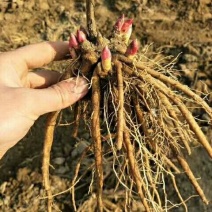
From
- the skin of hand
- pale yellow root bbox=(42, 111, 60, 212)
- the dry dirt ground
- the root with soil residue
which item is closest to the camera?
the skin of hand

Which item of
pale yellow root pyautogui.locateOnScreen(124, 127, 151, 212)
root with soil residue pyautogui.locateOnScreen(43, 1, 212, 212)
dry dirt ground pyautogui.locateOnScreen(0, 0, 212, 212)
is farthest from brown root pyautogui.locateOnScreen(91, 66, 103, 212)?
dry dirt ground pyautogui.locateOnScreen(0, 0, 212, 212)

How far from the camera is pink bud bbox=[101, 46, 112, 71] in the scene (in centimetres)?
155

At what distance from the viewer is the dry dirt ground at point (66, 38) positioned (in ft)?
7.13

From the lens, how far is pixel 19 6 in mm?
2973

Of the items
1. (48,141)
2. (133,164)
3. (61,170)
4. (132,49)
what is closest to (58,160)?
(61,170)

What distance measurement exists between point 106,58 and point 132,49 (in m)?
0.10

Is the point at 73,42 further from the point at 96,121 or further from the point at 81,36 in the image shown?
the point at 96,121

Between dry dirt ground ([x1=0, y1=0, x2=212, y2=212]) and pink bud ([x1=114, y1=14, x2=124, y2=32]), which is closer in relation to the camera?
pink bud ([x1=114, y1=14, x2=124, y2=32])

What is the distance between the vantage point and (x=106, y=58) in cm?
157

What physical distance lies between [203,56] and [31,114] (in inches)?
56.6

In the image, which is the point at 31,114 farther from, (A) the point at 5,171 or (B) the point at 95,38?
(A) the point at 5,171

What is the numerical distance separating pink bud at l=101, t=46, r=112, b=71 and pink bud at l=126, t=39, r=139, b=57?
0.25 feet

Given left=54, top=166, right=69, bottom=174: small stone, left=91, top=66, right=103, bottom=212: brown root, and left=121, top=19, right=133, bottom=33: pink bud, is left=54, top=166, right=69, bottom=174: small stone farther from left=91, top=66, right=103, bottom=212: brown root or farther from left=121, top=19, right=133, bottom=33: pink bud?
left=121, top=19, right=133, bottom=33: pink bud

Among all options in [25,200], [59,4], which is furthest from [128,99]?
[59,4]
